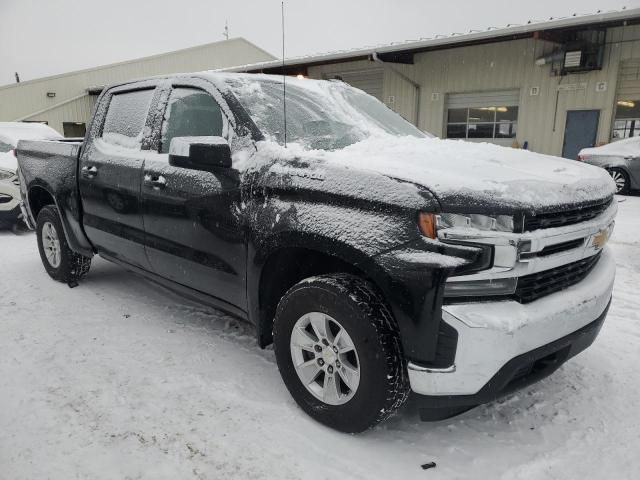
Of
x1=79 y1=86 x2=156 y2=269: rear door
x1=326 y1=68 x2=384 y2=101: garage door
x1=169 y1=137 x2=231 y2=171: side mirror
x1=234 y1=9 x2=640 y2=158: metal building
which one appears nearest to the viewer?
x1=169 y1=137 x2=231 y2=171: side mirror

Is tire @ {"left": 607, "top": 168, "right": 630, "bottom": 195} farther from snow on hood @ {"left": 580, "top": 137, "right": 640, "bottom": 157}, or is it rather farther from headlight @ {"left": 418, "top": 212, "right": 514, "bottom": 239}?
headlight @ {"left": 418, "top": 212, "right": 514, "bottom": 239}

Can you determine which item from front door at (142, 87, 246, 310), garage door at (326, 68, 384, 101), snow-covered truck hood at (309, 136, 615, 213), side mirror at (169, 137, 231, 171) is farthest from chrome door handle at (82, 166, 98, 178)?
garage door at (326, 68, 384, 101)

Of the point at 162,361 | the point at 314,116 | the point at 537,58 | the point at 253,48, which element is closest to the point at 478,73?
the point at 537,58

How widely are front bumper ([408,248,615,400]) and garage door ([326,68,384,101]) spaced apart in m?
14.6

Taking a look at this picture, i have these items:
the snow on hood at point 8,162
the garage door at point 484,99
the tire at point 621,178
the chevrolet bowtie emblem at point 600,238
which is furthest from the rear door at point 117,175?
the garage door at point 484,99

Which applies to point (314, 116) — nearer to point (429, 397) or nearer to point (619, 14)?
point (429, 397)

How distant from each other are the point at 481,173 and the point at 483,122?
508 inches

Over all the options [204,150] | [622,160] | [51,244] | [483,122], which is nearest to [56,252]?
[51,244]

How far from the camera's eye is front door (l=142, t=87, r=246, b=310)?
2791 mm

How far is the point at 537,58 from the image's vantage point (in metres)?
12.4

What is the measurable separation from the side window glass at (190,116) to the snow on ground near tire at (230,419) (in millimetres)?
1442

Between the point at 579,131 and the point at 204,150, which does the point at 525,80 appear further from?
the point at 204,150

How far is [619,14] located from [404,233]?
36.4 feet

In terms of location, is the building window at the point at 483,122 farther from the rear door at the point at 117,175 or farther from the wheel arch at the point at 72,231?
the wheel arch at the point at 72,231
